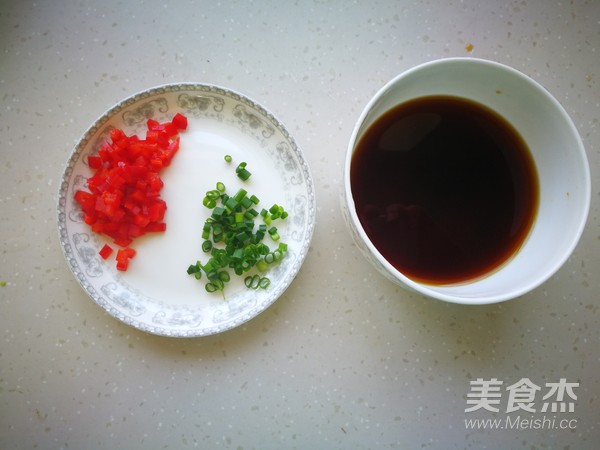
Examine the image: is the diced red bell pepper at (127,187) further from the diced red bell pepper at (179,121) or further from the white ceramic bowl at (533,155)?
the white ceramic bowl at (533,155)

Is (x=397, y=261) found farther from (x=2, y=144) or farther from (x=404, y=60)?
(x=2, y=144)

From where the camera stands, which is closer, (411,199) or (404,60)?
(411,199)

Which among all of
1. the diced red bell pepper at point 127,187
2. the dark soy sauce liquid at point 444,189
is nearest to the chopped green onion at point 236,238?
the diced red bell pepper at point 127,187

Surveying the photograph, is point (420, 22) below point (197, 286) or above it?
above

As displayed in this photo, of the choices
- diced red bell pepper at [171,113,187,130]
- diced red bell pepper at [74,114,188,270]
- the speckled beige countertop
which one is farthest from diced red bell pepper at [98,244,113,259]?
diced red bell pepper at [171,113,187,130]

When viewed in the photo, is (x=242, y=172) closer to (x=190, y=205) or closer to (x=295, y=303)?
(x=190, y=205)

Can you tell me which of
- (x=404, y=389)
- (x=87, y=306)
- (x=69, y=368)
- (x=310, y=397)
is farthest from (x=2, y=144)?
(x=404, y=389)

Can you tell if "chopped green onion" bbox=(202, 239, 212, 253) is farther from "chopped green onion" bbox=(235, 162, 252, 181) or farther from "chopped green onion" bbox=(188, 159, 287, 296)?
"chopped green onion" bbox=(235, 162, 252, 181)
